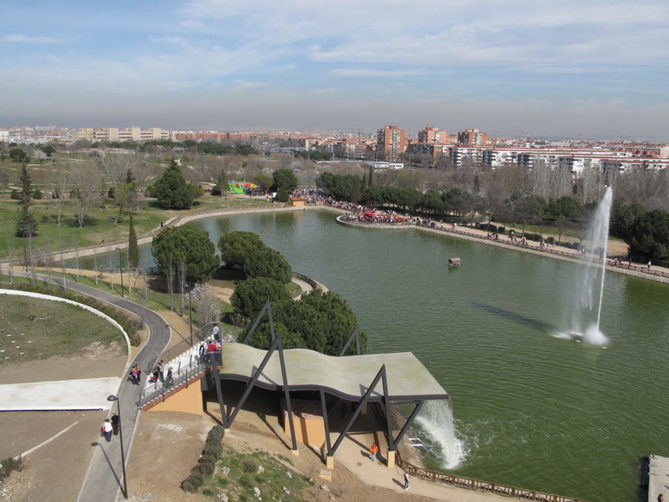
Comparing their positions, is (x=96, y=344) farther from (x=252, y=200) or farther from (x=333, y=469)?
(x=252, y=200)

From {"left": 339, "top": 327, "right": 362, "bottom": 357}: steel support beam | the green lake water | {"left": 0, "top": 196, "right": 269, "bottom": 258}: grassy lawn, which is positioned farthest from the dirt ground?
{"left": 0, "top": 196, "right": 269, "bottom": 258}: grassy lawn

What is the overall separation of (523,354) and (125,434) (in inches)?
689

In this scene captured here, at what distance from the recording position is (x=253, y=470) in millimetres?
14117

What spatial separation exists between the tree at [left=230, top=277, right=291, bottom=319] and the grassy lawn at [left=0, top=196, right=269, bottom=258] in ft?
68.0

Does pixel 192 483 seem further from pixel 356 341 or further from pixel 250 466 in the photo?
pixel 356 341

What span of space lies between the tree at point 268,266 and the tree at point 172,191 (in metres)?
34.4

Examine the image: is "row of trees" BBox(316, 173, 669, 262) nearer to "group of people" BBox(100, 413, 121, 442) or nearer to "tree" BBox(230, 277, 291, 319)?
"tree" BBox(230, 277, 291, 319)

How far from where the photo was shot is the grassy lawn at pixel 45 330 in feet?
68.2

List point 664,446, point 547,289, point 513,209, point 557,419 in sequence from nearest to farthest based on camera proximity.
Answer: point 664,446 < point 557,419 < point 547,289 < point 513,209

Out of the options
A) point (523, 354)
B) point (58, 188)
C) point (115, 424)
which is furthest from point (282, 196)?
point (115, 424)

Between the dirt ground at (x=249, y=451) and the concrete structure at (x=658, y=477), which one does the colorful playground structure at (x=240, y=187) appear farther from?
the concrete structure at (x=658, y=477)

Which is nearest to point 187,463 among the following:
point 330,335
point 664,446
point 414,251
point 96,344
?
point 330,335

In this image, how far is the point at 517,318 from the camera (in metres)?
29.7

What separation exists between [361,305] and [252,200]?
155 feet
